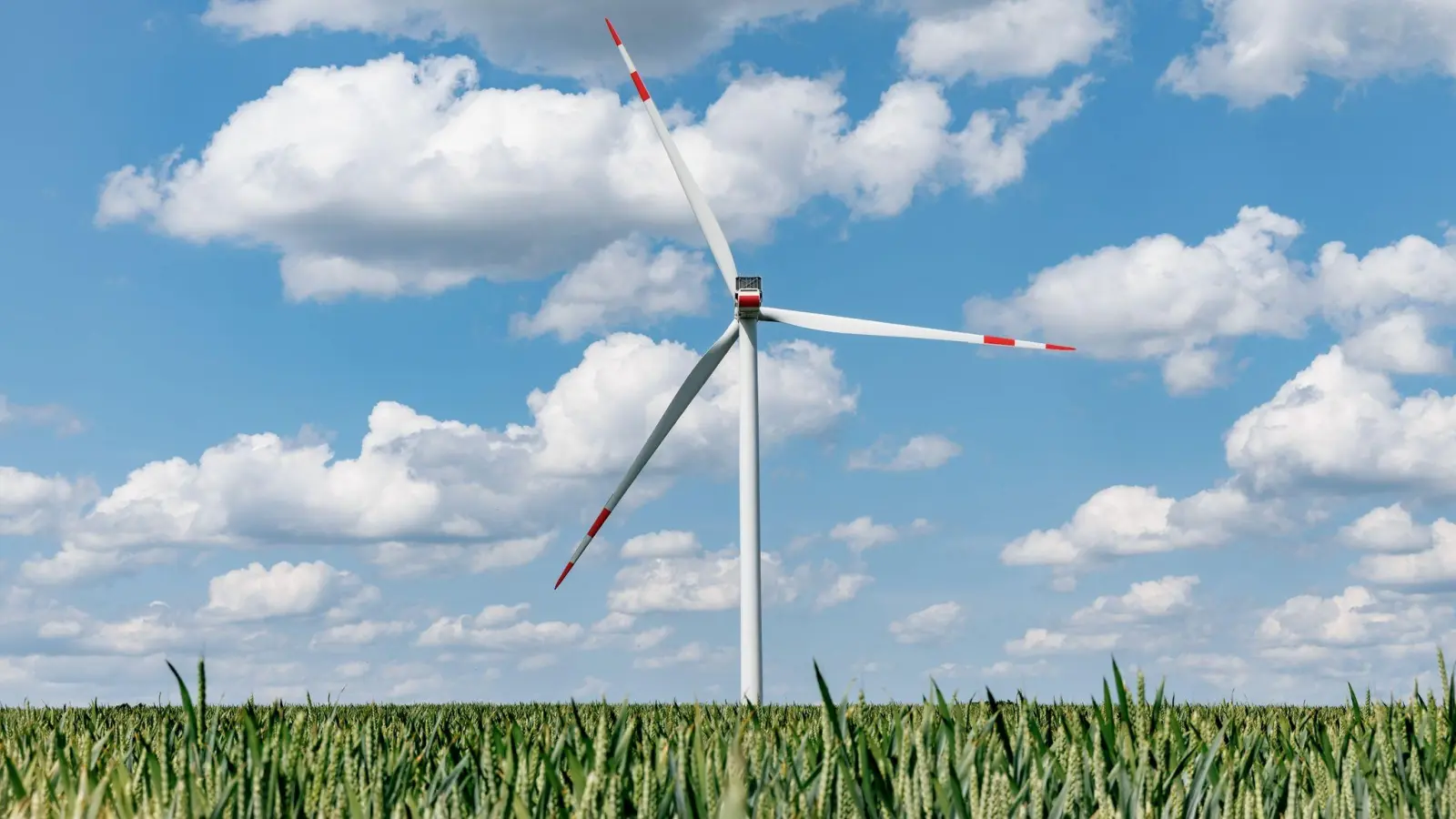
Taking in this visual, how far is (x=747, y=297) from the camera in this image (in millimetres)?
23438

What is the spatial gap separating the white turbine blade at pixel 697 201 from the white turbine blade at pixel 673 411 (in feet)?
3.76


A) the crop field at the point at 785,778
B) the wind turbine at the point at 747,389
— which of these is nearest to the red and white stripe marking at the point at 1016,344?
the wind turbine at the point at 747,389

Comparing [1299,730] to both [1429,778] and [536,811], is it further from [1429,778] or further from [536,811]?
[536,811]

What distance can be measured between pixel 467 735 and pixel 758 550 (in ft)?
53.7

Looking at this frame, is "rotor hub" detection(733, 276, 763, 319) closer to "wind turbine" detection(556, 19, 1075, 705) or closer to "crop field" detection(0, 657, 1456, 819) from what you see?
"wind turbine" detection(556, 19, 1075, 705)

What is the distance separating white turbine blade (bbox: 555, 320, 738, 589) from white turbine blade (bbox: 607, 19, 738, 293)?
1145 mm

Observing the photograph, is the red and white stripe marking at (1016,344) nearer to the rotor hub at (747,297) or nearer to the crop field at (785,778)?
the rotor hub at (747,297)

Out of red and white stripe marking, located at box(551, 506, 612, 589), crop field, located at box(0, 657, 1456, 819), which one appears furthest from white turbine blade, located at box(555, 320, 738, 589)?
crop field, located at box(0, 657, 1456, 819)

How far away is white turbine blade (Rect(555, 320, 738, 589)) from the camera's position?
76.3ft

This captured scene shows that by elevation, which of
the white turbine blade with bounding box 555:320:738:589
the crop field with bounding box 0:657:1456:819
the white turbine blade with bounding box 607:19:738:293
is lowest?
the crop field with bounding box 0:657:1456:819

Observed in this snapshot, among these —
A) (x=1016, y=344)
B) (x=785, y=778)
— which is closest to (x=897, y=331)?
(x=1016, y=344)

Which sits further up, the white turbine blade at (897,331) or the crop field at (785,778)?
the white turbine blade at (897,331)

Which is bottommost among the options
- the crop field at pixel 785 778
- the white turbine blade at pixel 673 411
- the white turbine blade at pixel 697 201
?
the crop field at pixel 785 778

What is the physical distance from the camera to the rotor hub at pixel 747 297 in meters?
23.5
